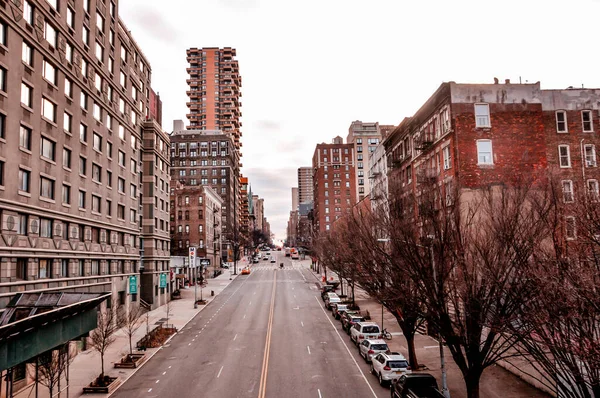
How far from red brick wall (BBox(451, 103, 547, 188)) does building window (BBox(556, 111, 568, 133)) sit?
5.06 ft

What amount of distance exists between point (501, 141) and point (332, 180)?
393 ft

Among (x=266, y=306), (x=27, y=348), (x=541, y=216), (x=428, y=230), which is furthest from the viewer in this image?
(x=266, y=306)

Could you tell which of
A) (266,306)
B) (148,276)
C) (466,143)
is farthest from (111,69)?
(466,143)

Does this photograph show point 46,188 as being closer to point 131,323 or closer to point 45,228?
point 45,228

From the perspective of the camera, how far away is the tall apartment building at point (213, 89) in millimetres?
177375

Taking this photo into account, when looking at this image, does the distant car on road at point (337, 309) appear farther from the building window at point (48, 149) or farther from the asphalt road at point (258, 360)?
the building window at point (48, 149)

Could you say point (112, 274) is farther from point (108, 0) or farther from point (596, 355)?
point (596, 355)

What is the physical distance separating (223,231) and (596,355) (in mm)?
134790

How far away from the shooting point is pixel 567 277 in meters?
11.3

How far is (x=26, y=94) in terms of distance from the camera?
29.6 m

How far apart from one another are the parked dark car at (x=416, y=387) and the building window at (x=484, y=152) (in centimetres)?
2131

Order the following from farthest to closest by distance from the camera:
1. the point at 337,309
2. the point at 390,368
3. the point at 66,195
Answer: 1. the point at 337,309
2. the point at 66,195
3. the point at 390,368

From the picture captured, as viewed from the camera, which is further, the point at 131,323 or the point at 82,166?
the point at 82,166

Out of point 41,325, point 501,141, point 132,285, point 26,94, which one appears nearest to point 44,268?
point 26,94
